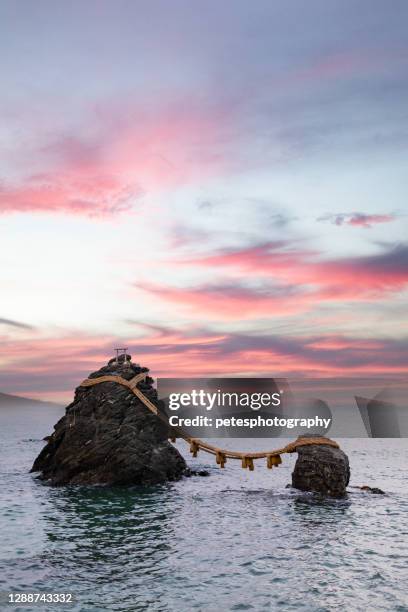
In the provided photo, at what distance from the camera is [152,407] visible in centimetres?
3312

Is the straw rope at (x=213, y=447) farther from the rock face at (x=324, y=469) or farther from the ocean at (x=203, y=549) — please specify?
the ocean at (x=203, y=549)

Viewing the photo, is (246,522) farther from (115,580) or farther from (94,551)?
(115,580)

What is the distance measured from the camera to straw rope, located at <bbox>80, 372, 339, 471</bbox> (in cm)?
2932

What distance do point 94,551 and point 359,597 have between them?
28.4 ft

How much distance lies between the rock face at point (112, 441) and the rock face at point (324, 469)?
28.1 feet

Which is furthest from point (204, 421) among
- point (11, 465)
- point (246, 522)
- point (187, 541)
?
point (11, 465)

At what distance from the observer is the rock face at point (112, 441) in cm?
3225

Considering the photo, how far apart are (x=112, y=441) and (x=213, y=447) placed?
21.6 feet

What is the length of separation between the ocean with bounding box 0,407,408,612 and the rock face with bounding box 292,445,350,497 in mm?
749
